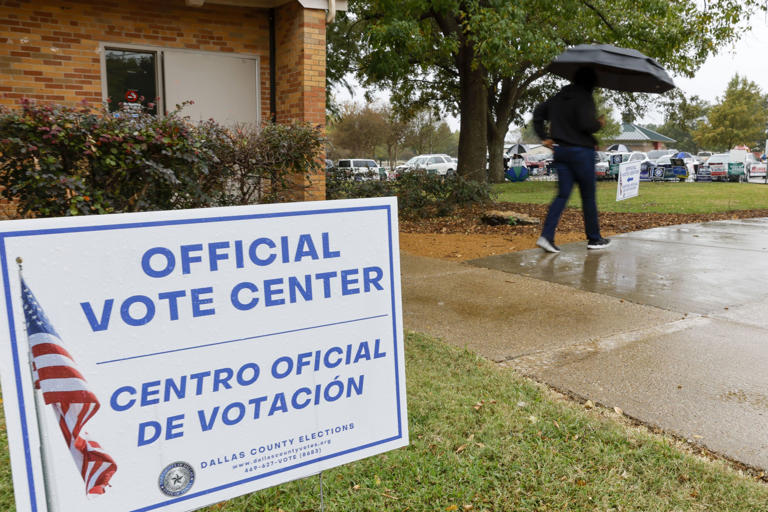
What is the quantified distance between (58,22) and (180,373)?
730 centimetres

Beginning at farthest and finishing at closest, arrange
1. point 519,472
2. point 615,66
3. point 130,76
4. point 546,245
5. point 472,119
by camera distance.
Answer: point 472,119 < point 130,76 < point 546,245 < point 615,66 < point 519,472

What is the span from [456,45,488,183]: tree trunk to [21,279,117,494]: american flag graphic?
1577 cm

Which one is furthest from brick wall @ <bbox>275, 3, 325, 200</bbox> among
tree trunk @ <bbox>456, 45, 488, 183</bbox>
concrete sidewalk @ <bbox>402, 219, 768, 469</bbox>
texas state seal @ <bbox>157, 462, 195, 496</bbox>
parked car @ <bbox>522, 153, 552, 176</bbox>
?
parked car @ <bbox>522, 153, 552, 176</bbox>

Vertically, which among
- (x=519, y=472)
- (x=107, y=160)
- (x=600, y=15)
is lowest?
(x=519, y=472)

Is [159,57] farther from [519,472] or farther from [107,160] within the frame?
[519,472]

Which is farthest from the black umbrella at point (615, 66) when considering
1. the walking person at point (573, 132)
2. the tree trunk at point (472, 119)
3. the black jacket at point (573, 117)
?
the tree trunk at point (472, 119)

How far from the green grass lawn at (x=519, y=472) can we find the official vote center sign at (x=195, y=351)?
651 millimetres

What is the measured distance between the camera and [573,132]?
6758 mm

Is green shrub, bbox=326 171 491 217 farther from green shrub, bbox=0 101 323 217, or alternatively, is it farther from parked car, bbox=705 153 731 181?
parked car, bbox=705 153 731 181

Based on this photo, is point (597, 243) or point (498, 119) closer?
point (597, 243)

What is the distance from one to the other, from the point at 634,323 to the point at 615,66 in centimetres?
340

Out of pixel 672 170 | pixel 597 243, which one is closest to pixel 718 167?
pixel 672 170

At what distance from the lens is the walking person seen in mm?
6703

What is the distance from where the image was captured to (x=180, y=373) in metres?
1.76
